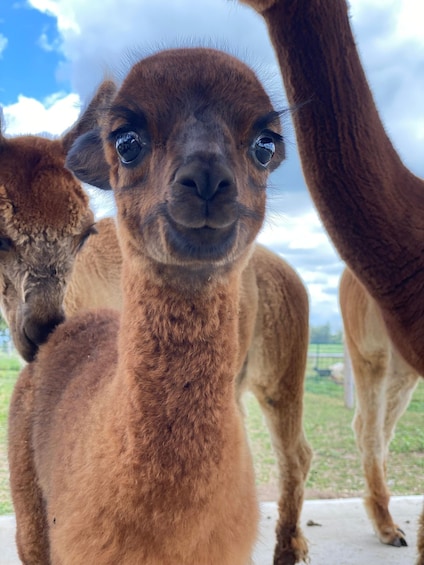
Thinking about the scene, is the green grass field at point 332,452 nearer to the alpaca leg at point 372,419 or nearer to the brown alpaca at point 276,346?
the brown alpaca at point 276,346

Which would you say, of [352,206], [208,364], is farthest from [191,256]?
[352,206]

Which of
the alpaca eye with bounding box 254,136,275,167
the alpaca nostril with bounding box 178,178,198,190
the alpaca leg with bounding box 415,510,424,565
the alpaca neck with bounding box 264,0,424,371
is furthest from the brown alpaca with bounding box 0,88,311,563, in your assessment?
the alpaca nostril with bounding box 178,178,198,190

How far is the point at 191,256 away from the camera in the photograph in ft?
3.99

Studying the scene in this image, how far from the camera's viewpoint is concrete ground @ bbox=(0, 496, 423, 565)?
9.04 feet

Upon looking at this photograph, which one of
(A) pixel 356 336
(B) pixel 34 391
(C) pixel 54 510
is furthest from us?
(A) pixel 356 336

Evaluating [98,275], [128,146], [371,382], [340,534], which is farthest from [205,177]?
[340,534]

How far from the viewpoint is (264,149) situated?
1438mm

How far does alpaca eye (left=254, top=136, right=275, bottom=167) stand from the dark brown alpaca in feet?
2.34

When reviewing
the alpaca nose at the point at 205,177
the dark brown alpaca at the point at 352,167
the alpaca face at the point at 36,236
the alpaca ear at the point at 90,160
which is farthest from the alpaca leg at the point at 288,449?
the alpaca nose at the point at 205,177

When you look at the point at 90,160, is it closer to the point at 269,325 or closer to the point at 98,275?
the point at 98,275

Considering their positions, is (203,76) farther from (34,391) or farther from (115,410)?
(34,391)

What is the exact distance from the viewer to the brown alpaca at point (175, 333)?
123 centimetres

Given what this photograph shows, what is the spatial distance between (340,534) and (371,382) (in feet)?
2.45

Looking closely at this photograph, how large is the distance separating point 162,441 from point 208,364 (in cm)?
18
